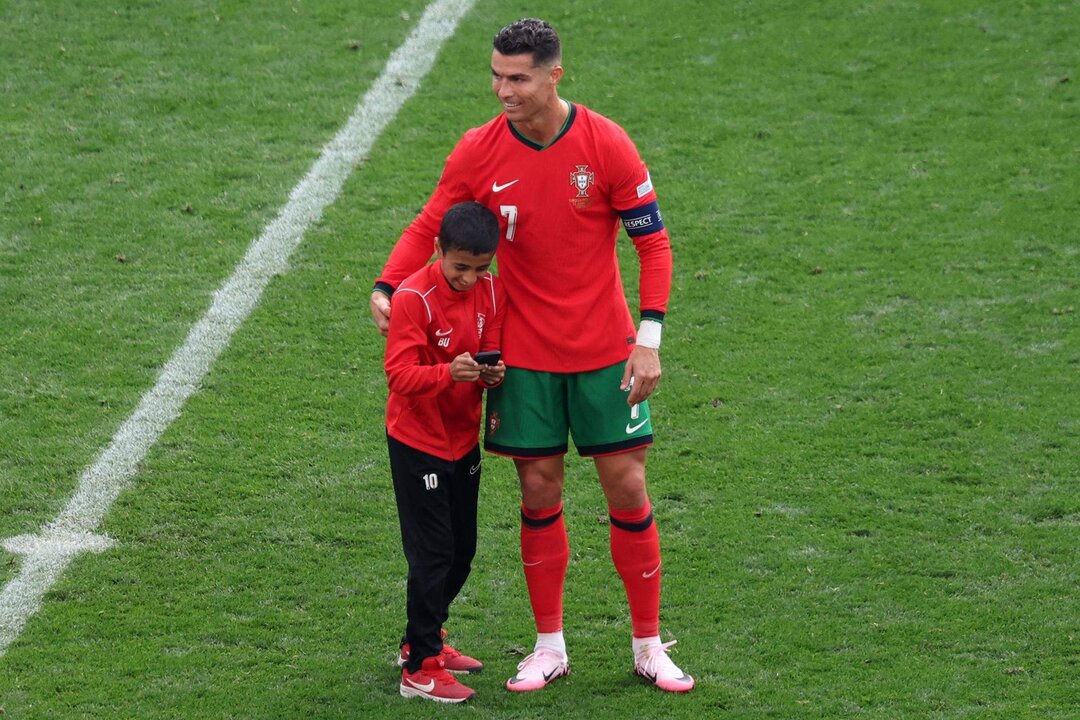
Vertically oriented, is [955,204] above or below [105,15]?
below

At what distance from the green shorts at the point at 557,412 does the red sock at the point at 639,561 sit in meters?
0.26

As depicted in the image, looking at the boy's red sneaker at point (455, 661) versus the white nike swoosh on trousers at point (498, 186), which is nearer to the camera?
the white nike swoosh on trousers at point (498, 186)

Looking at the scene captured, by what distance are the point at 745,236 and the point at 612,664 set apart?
10.8 ft

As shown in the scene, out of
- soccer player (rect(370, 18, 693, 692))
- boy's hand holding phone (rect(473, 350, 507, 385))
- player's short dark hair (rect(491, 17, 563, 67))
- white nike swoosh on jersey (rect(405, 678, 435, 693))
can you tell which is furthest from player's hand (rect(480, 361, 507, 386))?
white nike swoosh on jersey (rect(405, 678, 435, 693))

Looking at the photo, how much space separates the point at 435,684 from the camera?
Answer: 4.57 metres

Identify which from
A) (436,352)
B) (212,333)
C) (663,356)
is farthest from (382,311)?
(212,333)

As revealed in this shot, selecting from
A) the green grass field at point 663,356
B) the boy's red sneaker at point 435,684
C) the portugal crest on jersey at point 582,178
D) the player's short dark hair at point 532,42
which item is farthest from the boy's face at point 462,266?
the green grass field at point 663,356

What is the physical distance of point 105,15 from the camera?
9.62 m

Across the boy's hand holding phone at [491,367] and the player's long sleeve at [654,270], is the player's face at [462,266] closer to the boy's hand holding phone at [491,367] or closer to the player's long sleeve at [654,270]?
the boy's hand holding phone at [491,367]

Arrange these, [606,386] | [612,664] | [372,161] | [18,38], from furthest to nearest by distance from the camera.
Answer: [18,38], [372,161], [612,664], [606,386]

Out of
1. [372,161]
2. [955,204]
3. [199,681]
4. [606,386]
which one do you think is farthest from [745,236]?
[199,681]

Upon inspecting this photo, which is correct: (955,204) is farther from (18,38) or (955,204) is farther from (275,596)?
(18,38)

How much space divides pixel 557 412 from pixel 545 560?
19.4 inches

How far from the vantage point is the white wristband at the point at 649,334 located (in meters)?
4.41
